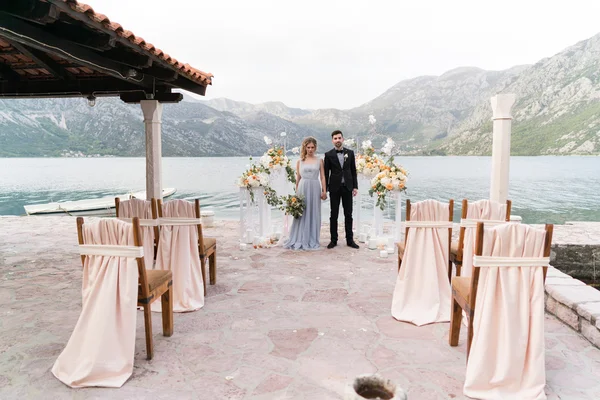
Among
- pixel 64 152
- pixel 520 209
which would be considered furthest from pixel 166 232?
pixel 64 152

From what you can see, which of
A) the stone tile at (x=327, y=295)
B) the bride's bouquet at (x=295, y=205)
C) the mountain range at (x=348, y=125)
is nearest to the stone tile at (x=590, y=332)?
the stone tile at (x=327, y=295)

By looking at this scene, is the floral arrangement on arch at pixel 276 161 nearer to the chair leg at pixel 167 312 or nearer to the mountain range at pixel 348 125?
the chair leg at pixel 167 312

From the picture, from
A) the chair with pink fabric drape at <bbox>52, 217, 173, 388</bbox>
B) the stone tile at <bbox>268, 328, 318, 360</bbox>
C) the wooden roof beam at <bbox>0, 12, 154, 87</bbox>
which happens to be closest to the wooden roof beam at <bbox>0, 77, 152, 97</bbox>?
the wooden roof beam at <bbox>0, 12, 154, 87</bbox>

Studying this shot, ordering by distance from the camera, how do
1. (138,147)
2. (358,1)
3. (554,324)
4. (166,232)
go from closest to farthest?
(554,324)
(166,232)
(138,147)
(358,1)

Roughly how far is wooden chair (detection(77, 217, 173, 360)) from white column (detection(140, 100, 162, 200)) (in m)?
3.48

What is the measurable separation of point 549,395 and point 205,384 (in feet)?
6.84

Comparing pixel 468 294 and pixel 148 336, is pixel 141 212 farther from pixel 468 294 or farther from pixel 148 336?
pixel 468 294

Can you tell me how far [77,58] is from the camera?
4.19 meters

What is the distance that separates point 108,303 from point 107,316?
86 mm

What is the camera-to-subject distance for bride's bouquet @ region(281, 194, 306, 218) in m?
6.64

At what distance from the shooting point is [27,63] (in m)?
5.91

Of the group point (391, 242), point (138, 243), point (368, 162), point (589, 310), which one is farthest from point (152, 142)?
point (589, 310)

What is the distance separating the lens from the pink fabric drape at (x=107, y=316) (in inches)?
108

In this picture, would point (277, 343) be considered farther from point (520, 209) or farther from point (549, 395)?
point (520, 209)
